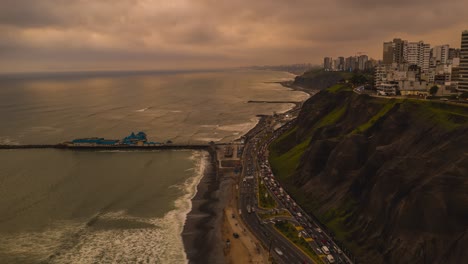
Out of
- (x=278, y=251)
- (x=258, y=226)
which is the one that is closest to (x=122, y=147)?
(x=258, y=226)

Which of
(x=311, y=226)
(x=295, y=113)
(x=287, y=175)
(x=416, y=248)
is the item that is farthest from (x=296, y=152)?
(x=295, y=113)

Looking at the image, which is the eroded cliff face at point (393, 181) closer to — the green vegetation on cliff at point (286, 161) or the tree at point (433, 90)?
the green vegetation on cliff at point (286, 161)

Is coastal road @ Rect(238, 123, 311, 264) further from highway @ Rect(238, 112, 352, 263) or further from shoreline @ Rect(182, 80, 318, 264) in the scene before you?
shoreline @ Rect(182, 80, 318, 264)

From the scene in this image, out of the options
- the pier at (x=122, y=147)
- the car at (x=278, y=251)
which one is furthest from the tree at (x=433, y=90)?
the pier at (x=122, y=147)

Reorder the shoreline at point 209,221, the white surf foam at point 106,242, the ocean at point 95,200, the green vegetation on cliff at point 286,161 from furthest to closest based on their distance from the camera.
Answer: the green vegetation on cliff at point 286,161, the ocean at point 95,200, the shoreline at point 209,221, the white surf foam at point 106,242

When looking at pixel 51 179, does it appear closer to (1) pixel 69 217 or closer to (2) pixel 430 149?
(1) pixel 69 217
